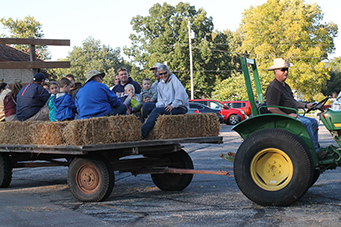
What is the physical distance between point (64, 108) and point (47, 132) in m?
0.93

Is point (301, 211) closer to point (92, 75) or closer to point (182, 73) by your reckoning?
point (92, 75)

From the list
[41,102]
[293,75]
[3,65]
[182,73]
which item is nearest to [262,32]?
[293,75]

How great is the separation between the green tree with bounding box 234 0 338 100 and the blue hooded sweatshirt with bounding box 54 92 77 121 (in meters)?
37.6

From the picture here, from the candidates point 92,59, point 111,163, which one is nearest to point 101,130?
point 111,163

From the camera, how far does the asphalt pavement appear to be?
493 cm

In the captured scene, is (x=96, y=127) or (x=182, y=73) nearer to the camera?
(x=96, y=127)

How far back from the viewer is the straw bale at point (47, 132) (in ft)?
20.8

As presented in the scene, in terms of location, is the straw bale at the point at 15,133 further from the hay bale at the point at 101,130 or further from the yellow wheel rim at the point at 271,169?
the yellow wheel rim at the point at 271,169

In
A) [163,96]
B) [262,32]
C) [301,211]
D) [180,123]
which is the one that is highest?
[262,32]

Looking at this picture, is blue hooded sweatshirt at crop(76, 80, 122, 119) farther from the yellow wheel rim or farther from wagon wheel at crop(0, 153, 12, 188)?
the yellow wheel rim

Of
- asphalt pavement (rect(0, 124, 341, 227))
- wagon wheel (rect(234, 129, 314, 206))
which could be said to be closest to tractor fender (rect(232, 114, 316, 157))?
wagon wheel (rect(234, 129, 314, 206))

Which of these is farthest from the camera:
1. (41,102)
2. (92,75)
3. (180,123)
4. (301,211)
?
(41,102)

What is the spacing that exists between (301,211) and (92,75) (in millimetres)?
3871

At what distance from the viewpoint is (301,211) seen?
518 cm
